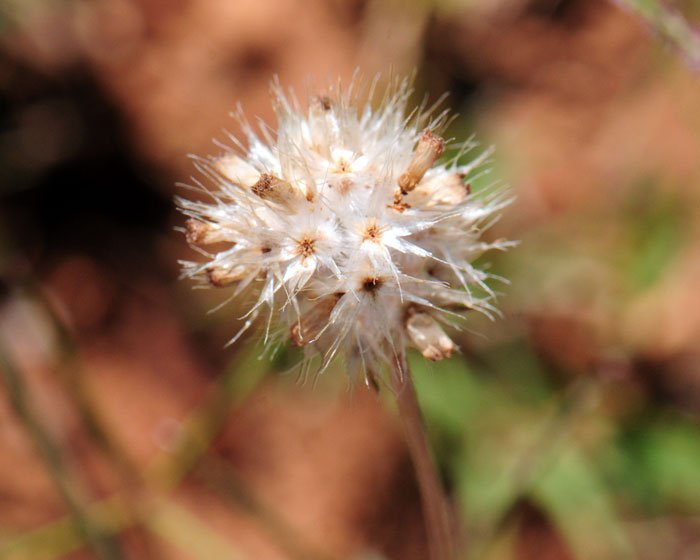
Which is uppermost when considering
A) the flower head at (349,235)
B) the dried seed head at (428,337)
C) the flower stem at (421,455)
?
the flower head at (349,235)

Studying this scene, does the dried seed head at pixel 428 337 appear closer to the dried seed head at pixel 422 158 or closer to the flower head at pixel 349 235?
the flower head at pixel 349 235

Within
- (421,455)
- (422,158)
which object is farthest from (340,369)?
(422,158)

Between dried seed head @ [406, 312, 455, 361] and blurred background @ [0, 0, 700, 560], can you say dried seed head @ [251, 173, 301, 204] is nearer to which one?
dried seed head @ [406, 312, 455, 361]

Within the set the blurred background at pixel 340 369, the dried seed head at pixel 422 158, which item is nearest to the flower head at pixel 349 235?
the dried seed head at pixel 422 158

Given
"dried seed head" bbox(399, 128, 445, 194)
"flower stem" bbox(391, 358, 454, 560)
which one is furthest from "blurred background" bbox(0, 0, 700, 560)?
"dried seed head" bbox(399, 128, 445, 194)

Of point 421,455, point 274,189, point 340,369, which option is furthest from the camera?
point 340,369

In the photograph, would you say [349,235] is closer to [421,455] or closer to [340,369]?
[421,455]
